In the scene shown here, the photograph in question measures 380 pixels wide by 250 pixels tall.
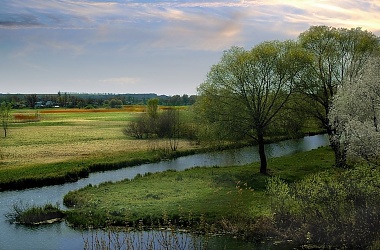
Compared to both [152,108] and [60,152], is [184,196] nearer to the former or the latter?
[60,152]

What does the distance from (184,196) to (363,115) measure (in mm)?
14046

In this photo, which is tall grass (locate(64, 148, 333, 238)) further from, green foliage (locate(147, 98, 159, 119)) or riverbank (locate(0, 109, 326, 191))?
green foliage (locate(147, 98, 159, 119))

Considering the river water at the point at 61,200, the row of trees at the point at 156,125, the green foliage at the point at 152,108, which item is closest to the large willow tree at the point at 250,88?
the river water at the point at 61,200

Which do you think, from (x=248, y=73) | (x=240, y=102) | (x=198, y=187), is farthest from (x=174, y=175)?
(x=248, y=73)

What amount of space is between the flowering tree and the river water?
958 cm

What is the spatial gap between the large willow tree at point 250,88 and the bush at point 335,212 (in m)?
15.4

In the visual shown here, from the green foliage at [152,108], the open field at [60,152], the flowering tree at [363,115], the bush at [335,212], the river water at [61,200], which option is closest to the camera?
the bush at [335,212]

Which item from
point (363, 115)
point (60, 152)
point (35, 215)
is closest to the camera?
point (35, 215)

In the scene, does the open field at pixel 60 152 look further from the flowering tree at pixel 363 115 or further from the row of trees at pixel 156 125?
the flowering tree at pixel 363 115

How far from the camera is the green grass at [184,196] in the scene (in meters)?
25.2

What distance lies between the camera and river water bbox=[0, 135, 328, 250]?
2216 centimetres

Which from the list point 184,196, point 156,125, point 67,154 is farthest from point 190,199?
point 156,125

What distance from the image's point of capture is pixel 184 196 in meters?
29.3

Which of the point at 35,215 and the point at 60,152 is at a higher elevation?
the point at 60,152
